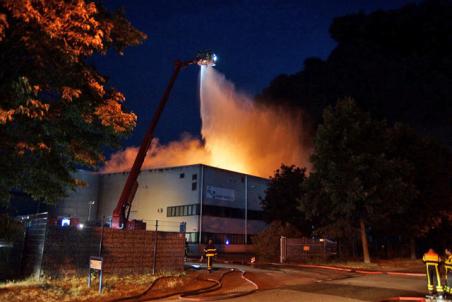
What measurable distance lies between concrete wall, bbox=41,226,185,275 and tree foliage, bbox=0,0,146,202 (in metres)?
3.67

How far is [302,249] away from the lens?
28.9 m

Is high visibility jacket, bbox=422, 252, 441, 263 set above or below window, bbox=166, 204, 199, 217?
below

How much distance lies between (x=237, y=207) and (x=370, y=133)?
28.3 meters

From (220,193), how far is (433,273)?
140 feet

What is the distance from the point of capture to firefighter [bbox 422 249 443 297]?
9.25 meters

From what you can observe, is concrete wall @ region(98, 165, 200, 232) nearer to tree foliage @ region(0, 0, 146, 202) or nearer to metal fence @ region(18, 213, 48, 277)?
metal fence @ region(18, 213, 48, 277)

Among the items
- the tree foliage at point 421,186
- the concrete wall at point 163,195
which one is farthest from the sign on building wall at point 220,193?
the tree foliage at point 421,186

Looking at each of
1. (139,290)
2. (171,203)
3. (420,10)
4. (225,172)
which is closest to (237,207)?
(225,172)

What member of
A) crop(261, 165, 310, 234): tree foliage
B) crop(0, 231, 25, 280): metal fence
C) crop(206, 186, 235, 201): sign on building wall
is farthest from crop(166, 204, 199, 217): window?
crop(0, 231, 25, 280): metal fence

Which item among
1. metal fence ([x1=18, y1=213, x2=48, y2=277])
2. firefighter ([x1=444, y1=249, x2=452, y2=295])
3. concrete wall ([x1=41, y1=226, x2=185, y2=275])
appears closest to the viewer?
firefighter ([x1=444, y1=249, x2=452, y2=295])

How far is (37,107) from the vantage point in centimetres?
830

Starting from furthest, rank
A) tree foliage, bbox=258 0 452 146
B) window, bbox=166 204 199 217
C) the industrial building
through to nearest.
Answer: tree foliage, bbox=258 0 452 146 → the industrial building → window, bbox=166 204 199 217

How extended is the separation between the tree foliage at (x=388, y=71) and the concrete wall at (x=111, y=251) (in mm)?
73022

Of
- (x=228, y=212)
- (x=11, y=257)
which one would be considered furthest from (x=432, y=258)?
(x=228, y=212)
